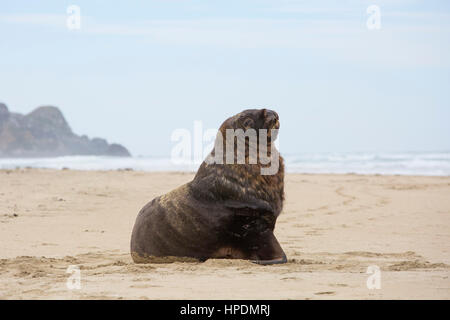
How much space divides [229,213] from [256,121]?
3.15 ft

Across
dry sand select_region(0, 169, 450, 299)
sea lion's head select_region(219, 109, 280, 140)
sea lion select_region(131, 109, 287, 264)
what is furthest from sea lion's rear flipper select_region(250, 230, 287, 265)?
sea lion's head select_region(219, 109, 280, 140)

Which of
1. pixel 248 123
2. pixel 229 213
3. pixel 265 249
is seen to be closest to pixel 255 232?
pixel 265 249

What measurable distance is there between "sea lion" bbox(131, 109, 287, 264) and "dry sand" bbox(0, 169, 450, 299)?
0.16 metres

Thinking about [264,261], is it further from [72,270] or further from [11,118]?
[11,118]

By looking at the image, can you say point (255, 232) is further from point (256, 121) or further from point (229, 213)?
point (256, 121)

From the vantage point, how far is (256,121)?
6293mm

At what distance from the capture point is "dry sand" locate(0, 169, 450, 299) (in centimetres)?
473

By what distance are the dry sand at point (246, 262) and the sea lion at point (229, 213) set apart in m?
0.16

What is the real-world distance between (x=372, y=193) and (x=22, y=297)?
39.5 ft

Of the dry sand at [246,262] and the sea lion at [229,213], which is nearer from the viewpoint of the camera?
the dry sand at [246,262]

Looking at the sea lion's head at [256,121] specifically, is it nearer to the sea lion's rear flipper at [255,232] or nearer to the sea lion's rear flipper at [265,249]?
the sea lion's rear flipper at [255,232]

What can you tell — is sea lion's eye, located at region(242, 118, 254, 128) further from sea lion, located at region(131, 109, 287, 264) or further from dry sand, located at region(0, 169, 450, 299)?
dry sand, located at region(0, 169, 450, 299)

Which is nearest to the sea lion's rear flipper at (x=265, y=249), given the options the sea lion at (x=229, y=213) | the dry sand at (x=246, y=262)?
the sea lion at (x=229, y=213)

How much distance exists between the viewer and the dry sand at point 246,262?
4727 millimetres
